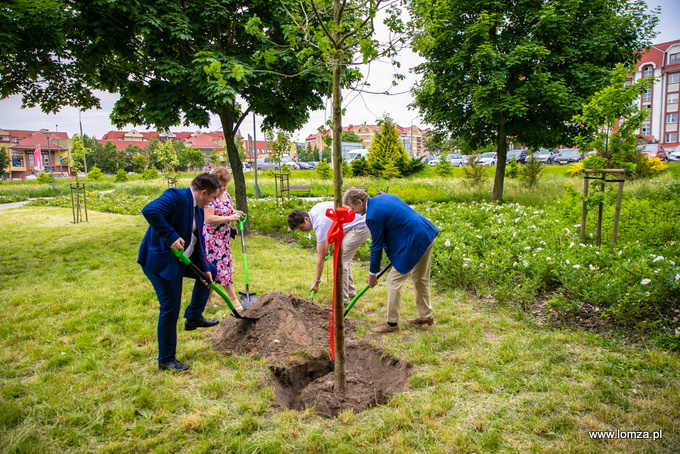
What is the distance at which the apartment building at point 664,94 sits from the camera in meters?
40.5

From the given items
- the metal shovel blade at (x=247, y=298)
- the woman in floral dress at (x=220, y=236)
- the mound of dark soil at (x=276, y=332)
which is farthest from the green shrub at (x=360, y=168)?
the mound of dark soil at (x=276, y=332)

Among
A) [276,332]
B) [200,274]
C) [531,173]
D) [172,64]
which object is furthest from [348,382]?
[531,173]

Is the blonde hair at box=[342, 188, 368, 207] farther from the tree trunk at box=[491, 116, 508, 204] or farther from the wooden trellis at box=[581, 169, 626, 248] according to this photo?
the tree trunk at box=[491, 116, 508, 204]

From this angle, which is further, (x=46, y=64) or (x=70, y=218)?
(x=70, y=218)

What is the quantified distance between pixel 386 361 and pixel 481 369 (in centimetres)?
87

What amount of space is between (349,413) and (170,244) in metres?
1.99

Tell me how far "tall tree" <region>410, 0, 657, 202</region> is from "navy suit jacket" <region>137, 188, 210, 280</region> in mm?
8074

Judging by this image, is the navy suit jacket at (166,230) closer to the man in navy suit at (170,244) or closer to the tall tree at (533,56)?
the man in navy suit at (170,244)

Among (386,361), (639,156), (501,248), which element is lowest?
(386,361)

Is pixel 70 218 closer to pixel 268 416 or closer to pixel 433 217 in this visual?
pixel 433 217

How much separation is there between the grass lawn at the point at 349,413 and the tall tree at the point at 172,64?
409 centimetres

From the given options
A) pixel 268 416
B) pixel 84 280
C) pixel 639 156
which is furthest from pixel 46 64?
pixel 639 156

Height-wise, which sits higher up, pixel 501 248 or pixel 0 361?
pixel 501 248

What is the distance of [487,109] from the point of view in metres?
10.1
